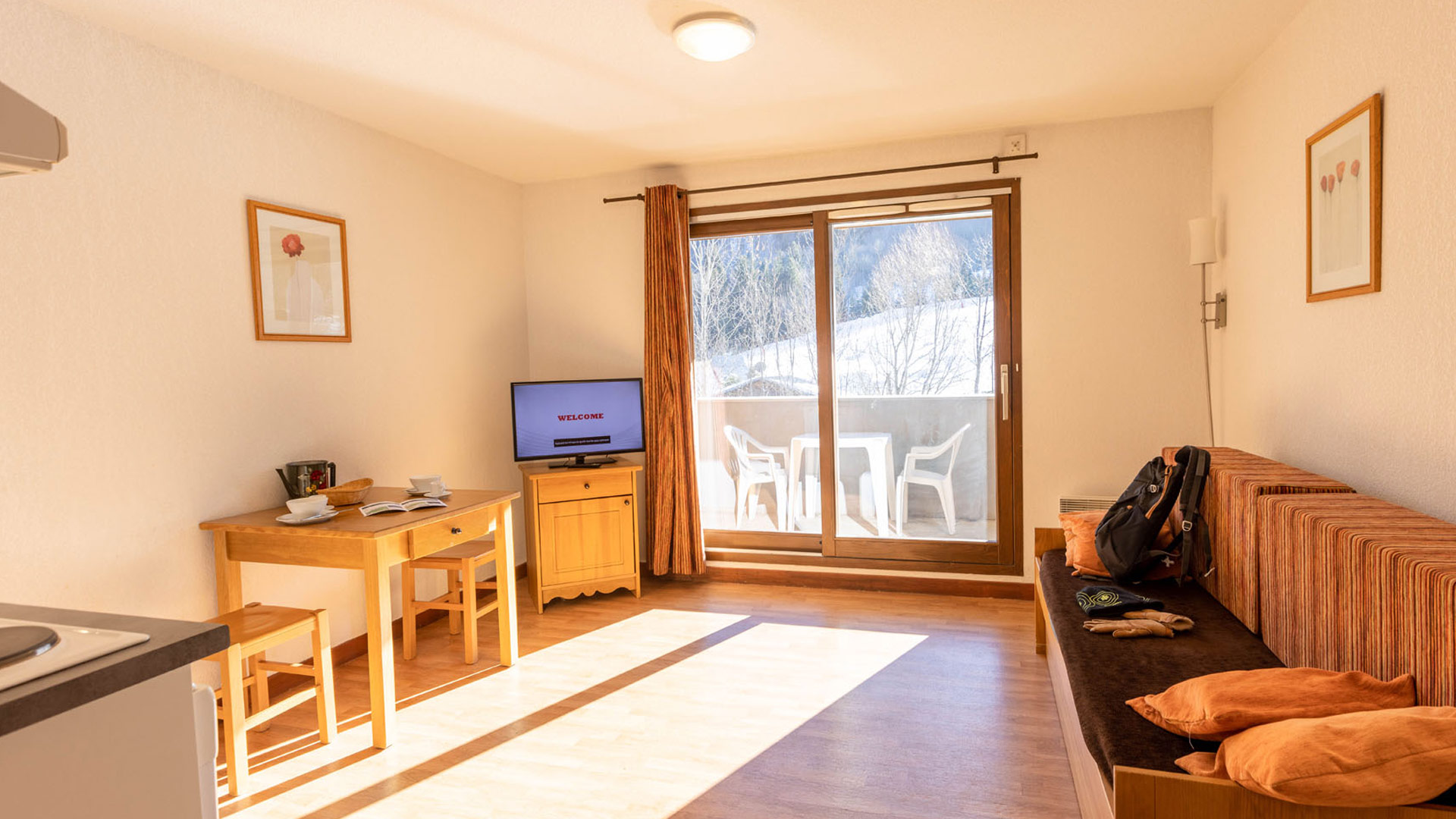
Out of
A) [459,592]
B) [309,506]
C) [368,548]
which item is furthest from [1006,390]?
[309,506]

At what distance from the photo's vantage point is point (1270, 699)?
1.55 metres

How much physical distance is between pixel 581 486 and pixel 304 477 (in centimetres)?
150

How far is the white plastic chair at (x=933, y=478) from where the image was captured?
4316 mm

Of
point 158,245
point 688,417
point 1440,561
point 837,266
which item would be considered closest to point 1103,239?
point 837,266

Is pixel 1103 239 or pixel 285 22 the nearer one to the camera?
pixel 285 22

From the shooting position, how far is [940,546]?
4352 mm

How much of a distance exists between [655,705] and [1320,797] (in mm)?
2176

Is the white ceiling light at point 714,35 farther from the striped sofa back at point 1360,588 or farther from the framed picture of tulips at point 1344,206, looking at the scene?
the striped sofa back at point 1360,588

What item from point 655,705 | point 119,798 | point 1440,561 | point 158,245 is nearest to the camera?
point 119,798

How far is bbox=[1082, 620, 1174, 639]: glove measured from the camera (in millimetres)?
2230

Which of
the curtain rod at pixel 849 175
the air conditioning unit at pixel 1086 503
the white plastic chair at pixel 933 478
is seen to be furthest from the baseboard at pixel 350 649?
the air conditioning unit at pixel 1086 503

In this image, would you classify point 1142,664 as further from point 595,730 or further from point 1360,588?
point 595,730

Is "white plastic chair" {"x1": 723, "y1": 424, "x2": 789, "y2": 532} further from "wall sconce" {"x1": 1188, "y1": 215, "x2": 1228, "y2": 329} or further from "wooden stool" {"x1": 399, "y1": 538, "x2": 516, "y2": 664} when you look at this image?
"wall sconce" {"x1": 1188, "y1": 215, "x2": 1228, "y2": 329}

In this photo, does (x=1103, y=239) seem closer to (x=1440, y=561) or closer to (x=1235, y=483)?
(x=1235, y=483)
